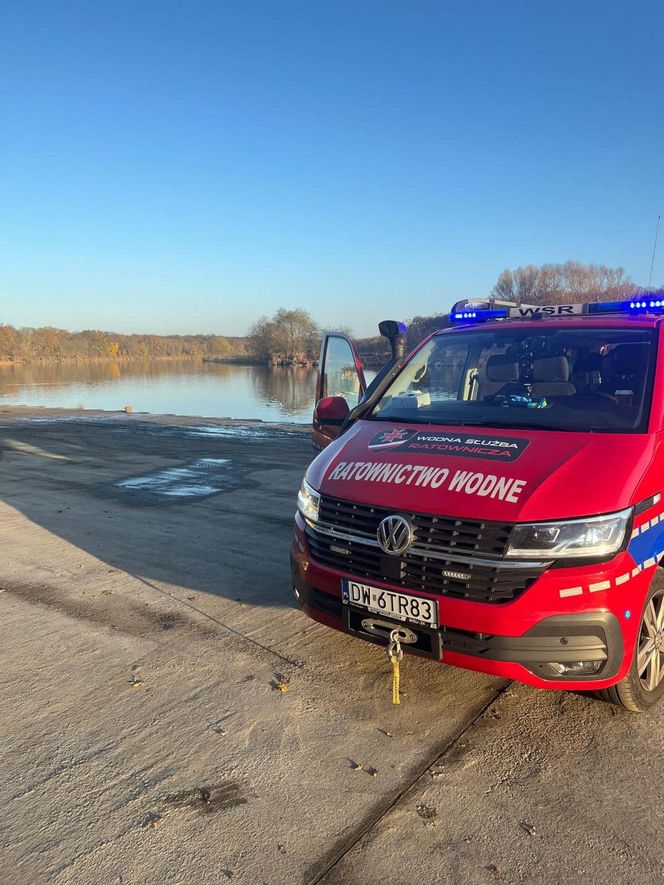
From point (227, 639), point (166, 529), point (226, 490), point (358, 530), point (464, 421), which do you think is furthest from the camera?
point (226, 490)

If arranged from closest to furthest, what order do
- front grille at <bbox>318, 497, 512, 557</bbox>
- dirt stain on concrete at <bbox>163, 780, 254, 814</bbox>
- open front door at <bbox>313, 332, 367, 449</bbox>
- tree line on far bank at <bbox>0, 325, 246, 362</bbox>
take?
dirt stain on concrete at <bbox>163, 780, 254, 814</bbox>
front grille at <bbox>318, 497, 512, 557</bbox>
open front door at <bbox>313, 332, 367, 449</bbox>
tree line on far bank at <bbox>0, 325, 246, 362</bbox>

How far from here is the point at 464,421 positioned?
12.5 feet

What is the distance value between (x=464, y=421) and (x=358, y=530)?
1069 millimetres

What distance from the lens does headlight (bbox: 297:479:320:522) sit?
139 inches

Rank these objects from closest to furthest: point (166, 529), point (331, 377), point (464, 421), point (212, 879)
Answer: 1. point (212, 879)
2. point (464, 421)
3. point (166, 529)
4. point (331, 377)

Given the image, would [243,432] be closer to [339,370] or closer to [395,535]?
[339,370]

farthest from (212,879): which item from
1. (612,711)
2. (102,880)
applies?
(612,711)

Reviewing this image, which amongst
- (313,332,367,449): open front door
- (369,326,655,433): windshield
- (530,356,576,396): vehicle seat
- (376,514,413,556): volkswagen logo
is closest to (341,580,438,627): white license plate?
(376,514,413,556): volkswagen logo

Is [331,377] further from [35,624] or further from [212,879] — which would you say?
[212,879]

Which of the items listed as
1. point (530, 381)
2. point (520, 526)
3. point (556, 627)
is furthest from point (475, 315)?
point (556, 627)

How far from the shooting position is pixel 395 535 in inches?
120

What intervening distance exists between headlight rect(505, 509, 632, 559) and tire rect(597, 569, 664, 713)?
1.44ft

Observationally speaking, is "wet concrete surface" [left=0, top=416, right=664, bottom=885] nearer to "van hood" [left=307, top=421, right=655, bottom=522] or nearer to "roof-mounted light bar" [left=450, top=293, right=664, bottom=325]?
"van hood" [left=307, top=421, right=655, bottom=522]

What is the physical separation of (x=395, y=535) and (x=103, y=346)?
398ft
